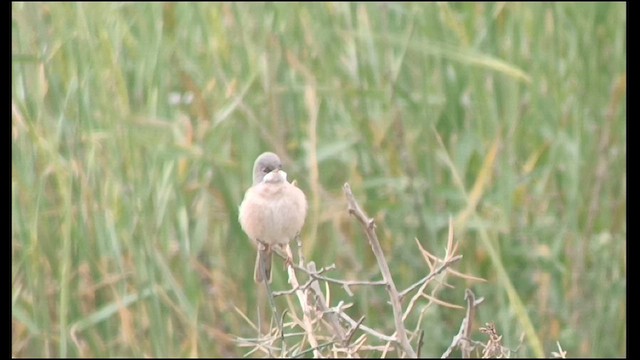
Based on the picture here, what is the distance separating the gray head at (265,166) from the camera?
1333mm

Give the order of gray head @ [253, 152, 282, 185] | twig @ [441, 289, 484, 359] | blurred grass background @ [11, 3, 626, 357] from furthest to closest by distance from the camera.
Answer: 1. blurred grass background @ [11, 3, 626, 357]
2. gray head @ [253, 152, 282, 185]
3. twig @ [441, 289, 484, 359]

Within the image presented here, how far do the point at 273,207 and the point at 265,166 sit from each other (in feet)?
0.18

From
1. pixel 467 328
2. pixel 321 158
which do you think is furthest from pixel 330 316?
pixel 321 158

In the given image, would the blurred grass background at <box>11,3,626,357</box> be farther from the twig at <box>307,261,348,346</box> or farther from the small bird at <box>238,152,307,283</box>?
the twig at <box>307,261,348,346</box>

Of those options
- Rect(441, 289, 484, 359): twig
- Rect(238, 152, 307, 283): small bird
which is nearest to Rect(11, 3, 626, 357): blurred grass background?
Rect(238, 152, 307, 283): small bird

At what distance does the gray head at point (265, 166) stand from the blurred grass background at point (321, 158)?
1.46 metres

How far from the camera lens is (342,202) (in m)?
2.96

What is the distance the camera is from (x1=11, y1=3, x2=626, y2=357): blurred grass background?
290cm

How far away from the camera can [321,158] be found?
297 centimetres

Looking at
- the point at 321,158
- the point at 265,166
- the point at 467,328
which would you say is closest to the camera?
the point at 467,328

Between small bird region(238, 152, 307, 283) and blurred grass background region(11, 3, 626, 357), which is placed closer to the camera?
small bird region(238, 152, 307, 283)

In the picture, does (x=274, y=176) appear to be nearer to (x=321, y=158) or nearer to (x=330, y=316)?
(x=330, y=316)

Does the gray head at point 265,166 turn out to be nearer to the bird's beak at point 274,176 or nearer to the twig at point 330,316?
the bird's beak at point 274,176
